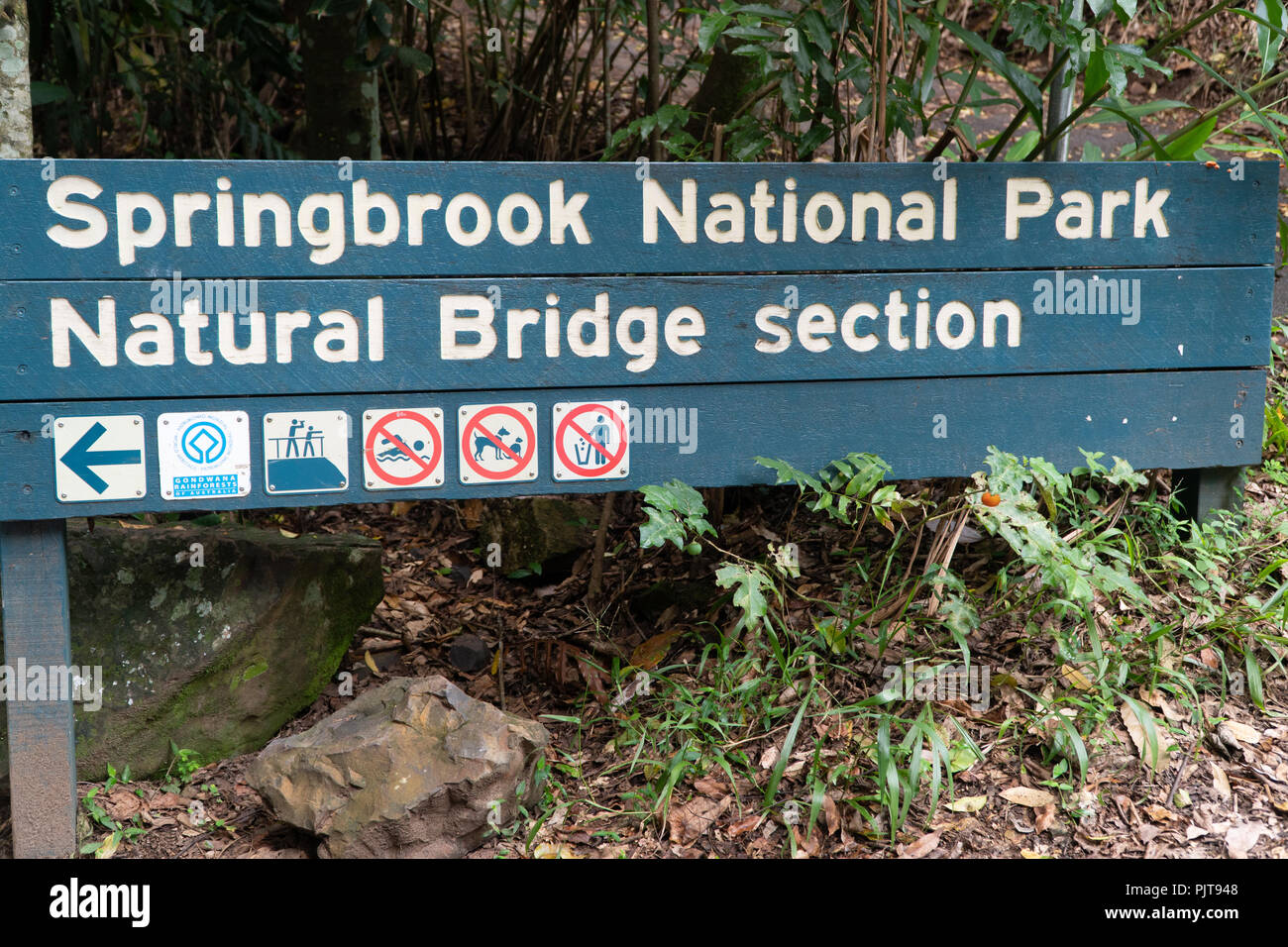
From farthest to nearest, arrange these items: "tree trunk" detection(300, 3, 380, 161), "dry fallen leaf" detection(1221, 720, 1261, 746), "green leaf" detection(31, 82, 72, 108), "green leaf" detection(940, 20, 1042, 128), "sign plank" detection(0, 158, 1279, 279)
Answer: "tree trunk" detection(300, 3, 380, 161) < "green leaf" detection(31, 82, 72, 108) < "green leaf" detection(940, 20, 1042, 128) < "dry fallen leaf" detection(1221, 720, 1261, 746) < "sign plank" detection(0, 158, 1279, 279)

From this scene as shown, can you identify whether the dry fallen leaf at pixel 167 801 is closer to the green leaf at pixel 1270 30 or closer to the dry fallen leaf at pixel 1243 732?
the dry fallen leaf at pixel 1243 732

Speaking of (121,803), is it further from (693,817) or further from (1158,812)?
(1158,812)

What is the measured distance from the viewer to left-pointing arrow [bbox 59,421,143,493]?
260 cm

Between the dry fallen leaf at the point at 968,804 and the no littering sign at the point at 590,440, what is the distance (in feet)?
3.75

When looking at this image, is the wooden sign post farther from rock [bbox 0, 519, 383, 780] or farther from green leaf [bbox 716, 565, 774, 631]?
rock [bbox 0, 519, 383, 780]

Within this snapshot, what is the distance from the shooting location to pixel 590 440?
2.85 metres

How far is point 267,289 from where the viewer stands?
2650 millimetres

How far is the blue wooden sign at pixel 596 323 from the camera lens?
2.59m

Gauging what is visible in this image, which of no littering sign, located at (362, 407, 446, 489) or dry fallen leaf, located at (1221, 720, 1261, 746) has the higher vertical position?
no littering sign, located at (362, 407, 446, 489)

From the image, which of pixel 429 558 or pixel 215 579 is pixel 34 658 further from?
pixel 429 558

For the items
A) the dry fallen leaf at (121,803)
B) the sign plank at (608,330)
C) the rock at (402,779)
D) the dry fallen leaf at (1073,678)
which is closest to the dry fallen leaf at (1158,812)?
the dry fallen leaf at (1073,678)

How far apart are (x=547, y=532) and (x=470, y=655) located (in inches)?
24.6

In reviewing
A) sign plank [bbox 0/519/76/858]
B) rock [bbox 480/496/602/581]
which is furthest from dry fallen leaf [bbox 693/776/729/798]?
sign plank [bbox 0/519/76/858]

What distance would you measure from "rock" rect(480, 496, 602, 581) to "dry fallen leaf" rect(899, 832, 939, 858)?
1.81 m
